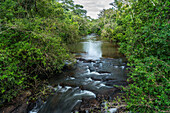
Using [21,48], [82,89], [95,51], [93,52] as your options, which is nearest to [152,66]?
[82,89]

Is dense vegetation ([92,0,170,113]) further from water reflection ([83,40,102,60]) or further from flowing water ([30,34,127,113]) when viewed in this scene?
water reflection ([83,40,102,60])

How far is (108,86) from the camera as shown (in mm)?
5957

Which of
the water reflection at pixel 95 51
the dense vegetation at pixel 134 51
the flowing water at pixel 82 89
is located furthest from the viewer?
the water reflection at pixel 95 51

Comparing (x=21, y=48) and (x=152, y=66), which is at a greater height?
(x=21, y=48)

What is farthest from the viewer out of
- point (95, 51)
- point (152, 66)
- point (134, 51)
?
point (95, 51)

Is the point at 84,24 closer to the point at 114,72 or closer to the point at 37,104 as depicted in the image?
the point at 114,72

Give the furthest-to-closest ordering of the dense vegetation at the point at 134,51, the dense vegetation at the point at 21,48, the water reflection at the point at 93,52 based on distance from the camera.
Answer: the water reflection at the point at 93,52, the dense vegetation at the point at 21,48, the dense vegetation at the point at 134,51

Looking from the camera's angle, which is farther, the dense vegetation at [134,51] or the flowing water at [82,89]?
the flowing water at [82,89]

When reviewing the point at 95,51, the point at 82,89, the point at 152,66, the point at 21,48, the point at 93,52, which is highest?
the point at 21,48

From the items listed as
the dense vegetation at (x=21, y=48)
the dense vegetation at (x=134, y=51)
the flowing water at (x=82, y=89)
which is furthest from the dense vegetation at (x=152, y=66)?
the dense vegetation at (x=21, y=48)

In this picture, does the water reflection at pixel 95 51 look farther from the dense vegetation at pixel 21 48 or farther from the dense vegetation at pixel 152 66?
the dense vegetation at pixel 152 66

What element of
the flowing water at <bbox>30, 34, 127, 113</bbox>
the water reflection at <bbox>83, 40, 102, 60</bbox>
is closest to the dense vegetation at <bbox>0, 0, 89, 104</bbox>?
the flowing water at <bbox>30, 34, 127, 113</bbox>

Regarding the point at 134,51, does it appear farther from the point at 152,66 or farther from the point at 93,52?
the point at 93,52

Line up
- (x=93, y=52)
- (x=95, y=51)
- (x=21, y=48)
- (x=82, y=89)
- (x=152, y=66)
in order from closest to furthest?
(x=152, y=66) < (x=21, y=48) < (x=82, y=89) < (x=93, y=52) < (x=95, y=51)
